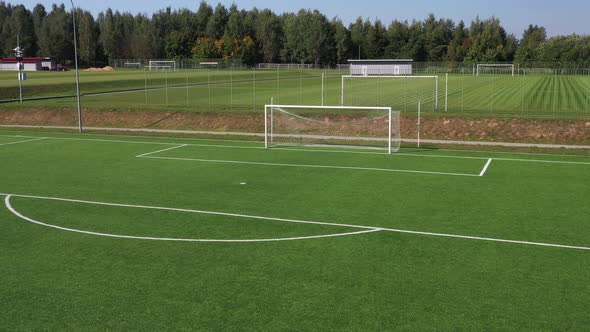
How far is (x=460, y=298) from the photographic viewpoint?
8.76m

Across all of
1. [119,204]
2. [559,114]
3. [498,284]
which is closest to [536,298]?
[498,284]

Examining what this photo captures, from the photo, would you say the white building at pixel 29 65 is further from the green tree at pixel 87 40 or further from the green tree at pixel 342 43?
the green tree at pixel 342 43

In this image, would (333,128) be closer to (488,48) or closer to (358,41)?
(488,48)

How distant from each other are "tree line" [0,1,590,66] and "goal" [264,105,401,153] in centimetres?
10007

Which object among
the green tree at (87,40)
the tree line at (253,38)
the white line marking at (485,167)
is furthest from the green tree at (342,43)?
the white line marking at (485,167)

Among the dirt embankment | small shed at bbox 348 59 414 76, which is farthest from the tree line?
the dirt embankment

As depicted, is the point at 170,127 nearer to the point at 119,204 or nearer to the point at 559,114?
the point at 119,204

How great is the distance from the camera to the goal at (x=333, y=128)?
26816 mm

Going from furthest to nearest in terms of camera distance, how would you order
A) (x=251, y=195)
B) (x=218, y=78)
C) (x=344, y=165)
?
(x=218, y=78) → (x=344, y=165) → (x=251, y=195)

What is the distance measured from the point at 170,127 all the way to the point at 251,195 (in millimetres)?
19027

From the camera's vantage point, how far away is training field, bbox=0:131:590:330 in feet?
27.2

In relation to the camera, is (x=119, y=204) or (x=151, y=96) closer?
(x=119, y=204)

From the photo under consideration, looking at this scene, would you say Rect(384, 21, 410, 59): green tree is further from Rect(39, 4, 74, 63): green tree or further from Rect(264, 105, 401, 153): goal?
Rect(264, 105, 401, 153): goal

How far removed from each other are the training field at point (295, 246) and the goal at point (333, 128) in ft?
20.7
